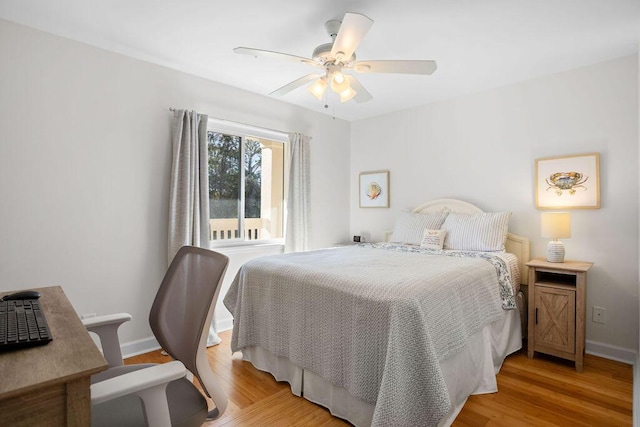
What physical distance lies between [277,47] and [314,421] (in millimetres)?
2566

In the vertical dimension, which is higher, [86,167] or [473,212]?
[86,167]

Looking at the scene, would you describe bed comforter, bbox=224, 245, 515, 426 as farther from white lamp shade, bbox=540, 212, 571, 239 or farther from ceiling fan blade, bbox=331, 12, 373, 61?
ceiling fan blade, bbox=331, 12, 373, 61

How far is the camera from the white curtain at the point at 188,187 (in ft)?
9.37

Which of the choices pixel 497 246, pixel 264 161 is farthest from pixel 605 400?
pixel 264 161

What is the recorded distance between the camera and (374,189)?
4379 mm

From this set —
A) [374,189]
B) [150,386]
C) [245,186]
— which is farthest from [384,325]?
[374,189]

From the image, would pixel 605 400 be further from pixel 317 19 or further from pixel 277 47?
pixel 277 47

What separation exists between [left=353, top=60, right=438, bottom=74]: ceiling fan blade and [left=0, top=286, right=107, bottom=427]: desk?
2.08m

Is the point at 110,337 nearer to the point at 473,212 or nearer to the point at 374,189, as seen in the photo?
the point at 473,212

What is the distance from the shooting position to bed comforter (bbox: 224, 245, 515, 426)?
1.56m

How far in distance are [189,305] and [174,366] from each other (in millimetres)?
319

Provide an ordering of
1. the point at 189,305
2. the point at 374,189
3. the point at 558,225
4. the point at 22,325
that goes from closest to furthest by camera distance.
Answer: the point at 22,325 < the point at 189,305 < the point at 558,225 < the point at 374,189

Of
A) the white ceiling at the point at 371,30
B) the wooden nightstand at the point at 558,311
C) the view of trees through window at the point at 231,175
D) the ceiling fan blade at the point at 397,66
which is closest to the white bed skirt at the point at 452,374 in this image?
the wooden nightstand at the point at 558,311

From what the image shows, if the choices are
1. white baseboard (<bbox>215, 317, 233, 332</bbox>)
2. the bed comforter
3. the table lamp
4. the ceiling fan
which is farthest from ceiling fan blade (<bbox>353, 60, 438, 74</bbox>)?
white baseboard (<bbox>215, 317, 233, 332</bbox>)
